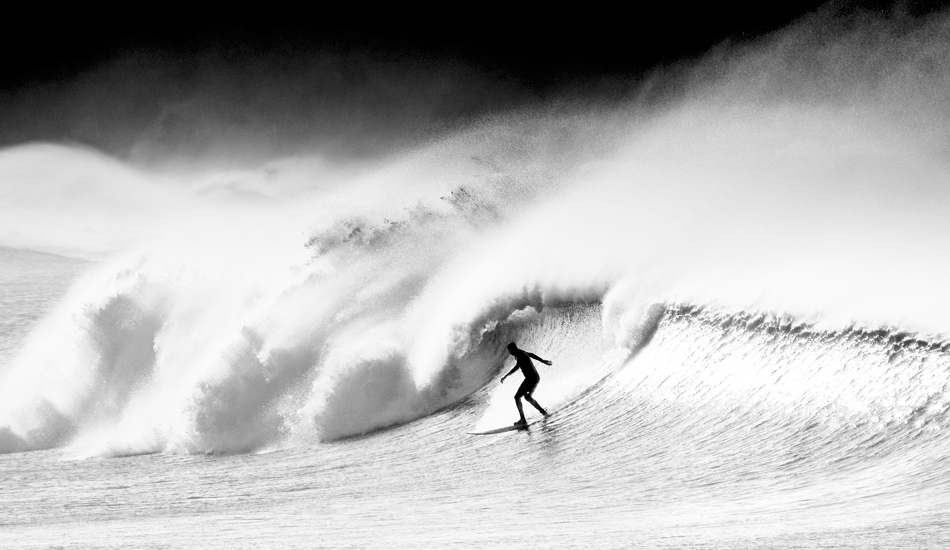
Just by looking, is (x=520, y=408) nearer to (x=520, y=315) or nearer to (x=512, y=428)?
(x=512, y=428)

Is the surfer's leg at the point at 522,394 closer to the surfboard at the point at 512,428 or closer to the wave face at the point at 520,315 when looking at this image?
the surfboard at the point at 512,428

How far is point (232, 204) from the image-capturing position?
7025 cm

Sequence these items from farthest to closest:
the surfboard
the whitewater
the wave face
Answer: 1. the surfboard
2. the wave face
3. the whitewater

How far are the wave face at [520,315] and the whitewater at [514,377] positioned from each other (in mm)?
42

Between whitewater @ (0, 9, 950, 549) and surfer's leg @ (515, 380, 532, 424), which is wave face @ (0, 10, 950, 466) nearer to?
whitewater @ (0, 9, 950, 549)

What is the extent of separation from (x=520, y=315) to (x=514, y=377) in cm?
142

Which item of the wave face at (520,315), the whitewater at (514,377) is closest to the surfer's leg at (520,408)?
the whitewater at (514,377)

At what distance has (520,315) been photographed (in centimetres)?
1441

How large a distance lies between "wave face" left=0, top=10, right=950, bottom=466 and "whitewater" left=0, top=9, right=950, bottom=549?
0.14 feet

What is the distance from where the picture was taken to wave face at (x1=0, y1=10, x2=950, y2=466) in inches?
395

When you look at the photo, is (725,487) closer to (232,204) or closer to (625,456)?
(625,456)

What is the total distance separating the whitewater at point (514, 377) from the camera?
8.23 m

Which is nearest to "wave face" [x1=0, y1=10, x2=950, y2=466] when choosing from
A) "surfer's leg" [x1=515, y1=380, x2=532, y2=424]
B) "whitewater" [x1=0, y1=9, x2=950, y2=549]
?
"whitewater" [x1=0, y1=9, x2=950, y2=549]

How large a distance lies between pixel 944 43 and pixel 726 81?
54.8 ft
